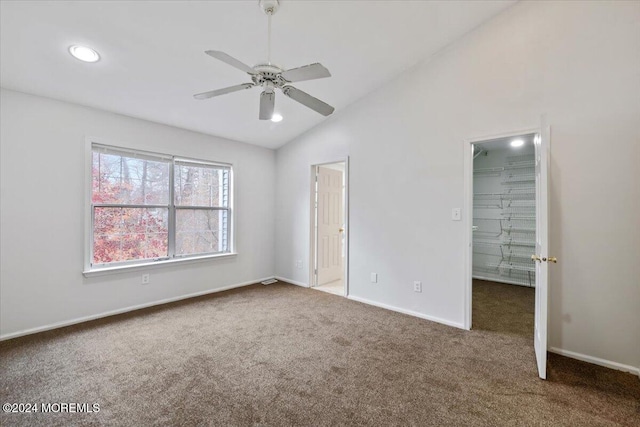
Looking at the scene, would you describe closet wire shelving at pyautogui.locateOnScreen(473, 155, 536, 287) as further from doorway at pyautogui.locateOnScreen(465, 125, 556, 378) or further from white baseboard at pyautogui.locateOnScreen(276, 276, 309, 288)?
white baseboard at pyautogui.locateOnScreen(276, 276, 309, 288)

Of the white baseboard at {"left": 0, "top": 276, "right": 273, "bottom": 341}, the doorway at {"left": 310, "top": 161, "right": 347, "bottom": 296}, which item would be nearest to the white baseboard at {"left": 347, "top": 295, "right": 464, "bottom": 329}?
the doorway at {"left": 310, "top": 161, "right": 347, "bottom": 296}

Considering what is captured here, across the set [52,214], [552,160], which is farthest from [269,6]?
[52,214]

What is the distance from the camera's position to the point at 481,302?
3852mm

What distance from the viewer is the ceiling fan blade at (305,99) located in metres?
2.02

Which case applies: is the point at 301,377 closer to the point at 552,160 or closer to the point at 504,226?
the point at 552,160

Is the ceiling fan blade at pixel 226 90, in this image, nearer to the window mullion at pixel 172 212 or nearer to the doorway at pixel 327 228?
the window mullion at pixel 172 212

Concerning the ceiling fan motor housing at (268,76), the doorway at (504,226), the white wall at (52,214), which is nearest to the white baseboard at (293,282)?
the white wall at (52,214)

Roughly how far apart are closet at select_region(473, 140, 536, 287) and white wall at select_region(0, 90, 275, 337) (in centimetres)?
513

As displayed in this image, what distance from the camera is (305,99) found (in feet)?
6.89

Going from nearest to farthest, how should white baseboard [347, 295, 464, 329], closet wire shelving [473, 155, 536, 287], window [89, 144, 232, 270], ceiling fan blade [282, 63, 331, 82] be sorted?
ceiling fan blade [282, 63, 331, 82] < white baseboard [347, 295, 464, 329] < window [89, 144, 232, 270] < closet wire shelving [473, 155, 536, 287]

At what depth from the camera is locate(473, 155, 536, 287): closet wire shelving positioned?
473 centimetres

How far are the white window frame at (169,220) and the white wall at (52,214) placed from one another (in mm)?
53

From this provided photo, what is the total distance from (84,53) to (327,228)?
3.58m

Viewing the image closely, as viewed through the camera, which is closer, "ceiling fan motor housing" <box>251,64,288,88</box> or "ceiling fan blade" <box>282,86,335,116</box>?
"ceiling fan motor housing" <box>251,64,288,88</box>
